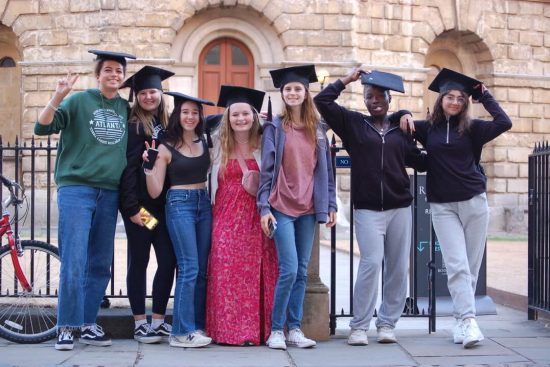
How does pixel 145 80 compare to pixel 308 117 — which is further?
pixel 145 80

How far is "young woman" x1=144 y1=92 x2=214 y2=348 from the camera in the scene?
741 centimetres

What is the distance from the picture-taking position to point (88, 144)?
734cm

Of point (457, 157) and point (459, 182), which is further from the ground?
point (457, 157)

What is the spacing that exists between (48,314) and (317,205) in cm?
256

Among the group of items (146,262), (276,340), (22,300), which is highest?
(146,262)

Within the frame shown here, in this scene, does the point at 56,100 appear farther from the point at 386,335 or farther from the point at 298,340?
the point at 386,335

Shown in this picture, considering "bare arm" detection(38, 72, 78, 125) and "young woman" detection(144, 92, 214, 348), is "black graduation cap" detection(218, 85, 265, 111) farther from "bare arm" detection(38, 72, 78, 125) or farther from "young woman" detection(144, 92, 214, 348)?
"bare arm" detection(38, 72, 78, 125)

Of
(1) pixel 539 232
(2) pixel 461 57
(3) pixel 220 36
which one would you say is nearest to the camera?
(1) pixel 539 232

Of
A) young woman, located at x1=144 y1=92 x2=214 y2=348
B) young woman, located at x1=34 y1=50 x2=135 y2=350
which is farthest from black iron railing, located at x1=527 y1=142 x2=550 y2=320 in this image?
young woman, located at x1=34 y1=50 x2=135 y2=350

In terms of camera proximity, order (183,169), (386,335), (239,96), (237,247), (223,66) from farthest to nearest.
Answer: (223,66), (386,335), (239,96), (237,247), (183,169)

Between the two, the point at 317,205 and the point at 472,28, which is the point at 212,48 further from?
the point at 317,205

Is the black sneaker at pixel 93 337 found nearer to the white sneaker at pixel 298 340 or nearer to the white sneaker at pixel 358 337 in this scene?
the white sneaker at pixel 298 340

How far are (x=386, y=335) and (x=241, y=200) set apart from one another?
169 centimetres

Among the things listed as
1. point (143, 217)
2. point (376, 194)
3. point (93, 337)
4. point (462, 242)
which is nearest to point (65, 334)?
point (93, 337)
